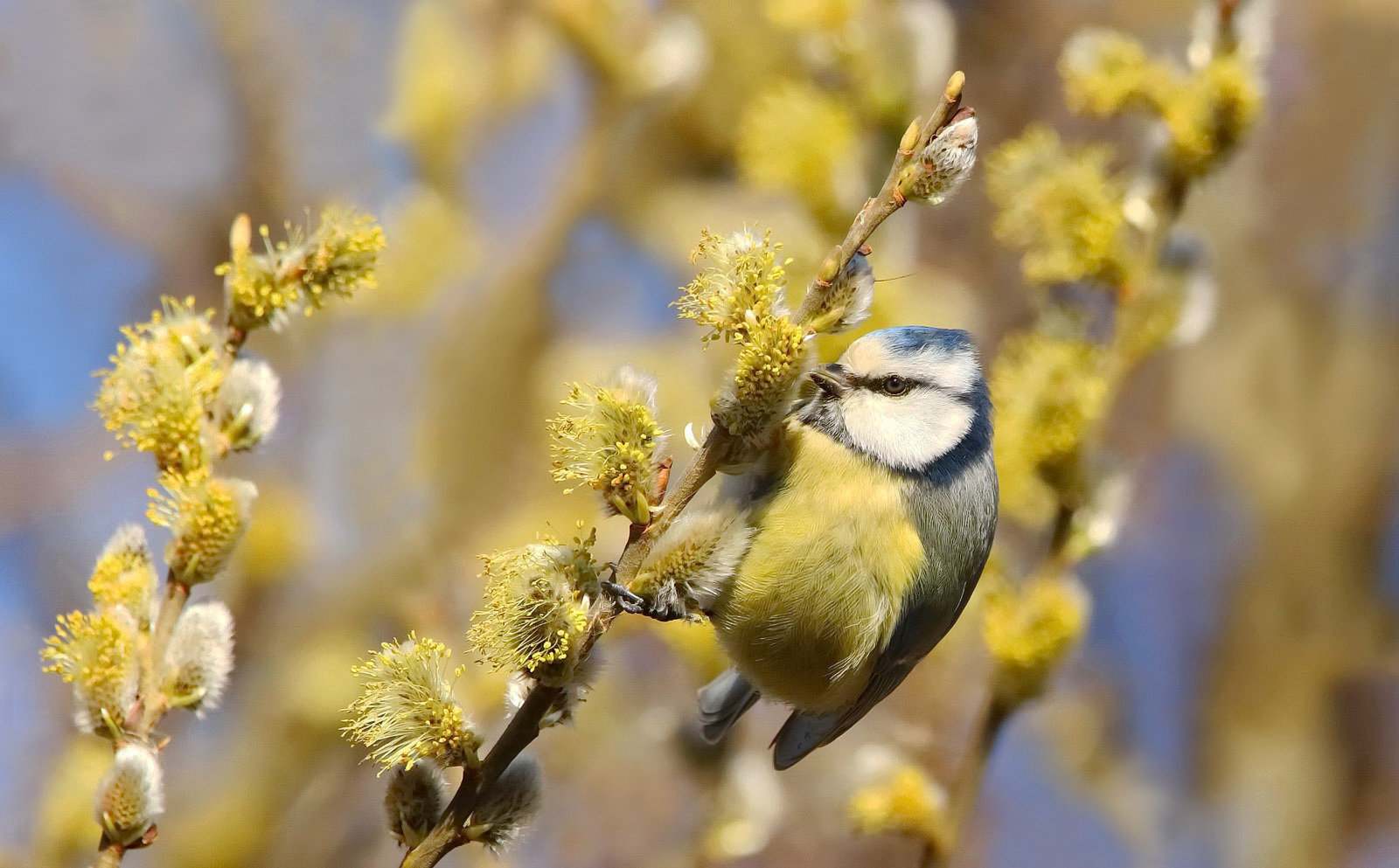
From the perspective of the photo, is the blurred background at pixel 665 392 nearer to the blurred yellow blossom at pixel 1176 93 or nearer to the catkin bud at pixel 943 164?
the blurred yellow blossom at pixel 1176 93

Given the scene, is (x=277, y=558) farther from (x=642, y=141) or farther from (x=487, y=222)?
(x=642, y=141)

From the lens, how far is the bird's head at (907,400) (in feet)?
3.10

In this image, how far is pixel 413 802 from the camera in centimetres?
64

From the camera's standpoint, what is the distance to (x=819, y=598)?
0.90 metres

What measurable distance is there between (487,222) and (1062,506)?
1.33 metres

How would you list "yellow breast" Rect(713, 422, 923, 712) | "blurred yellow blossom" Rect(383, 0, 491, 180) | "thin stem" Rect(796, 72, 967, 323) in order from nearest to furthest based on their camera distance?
"thin stem" Rect(796, 72, 967, 323)
"yellow breast" Rect(713, 422, 923, 712)
"blurred yellow blossom" Rect(383, 0, 491, 180)

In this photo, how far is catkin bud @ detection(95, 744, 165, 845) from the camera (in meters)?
0.64

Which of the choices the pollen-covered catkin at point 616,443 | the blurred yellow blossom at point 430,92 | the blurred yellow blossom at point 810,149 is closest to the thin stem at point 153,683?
the pollen-covered catkin at point 616,443

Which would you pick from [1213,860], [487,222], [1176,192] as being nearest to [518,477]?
[487,222]

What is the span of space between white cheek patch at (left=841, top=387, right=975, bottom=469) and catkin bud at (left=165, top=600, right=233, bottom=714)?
51cm

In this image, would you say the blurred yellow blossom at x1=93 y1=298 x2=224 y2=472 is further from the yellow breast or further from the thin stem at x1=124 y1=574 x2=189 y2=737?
the yellow breast

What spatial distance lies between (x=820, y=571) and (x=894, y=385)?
0.19 m

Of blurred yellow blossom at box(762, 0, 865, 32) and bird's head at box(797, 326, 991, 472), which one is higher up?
blurred yellow blossom at box(762, 0, 865, 32)

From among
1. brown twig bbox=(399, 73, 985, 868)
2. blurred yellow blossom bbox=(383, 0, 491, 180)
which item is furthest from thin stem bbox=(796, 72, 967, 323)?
blurred yellow blossom bbox=(383, 0, 491, 180)
